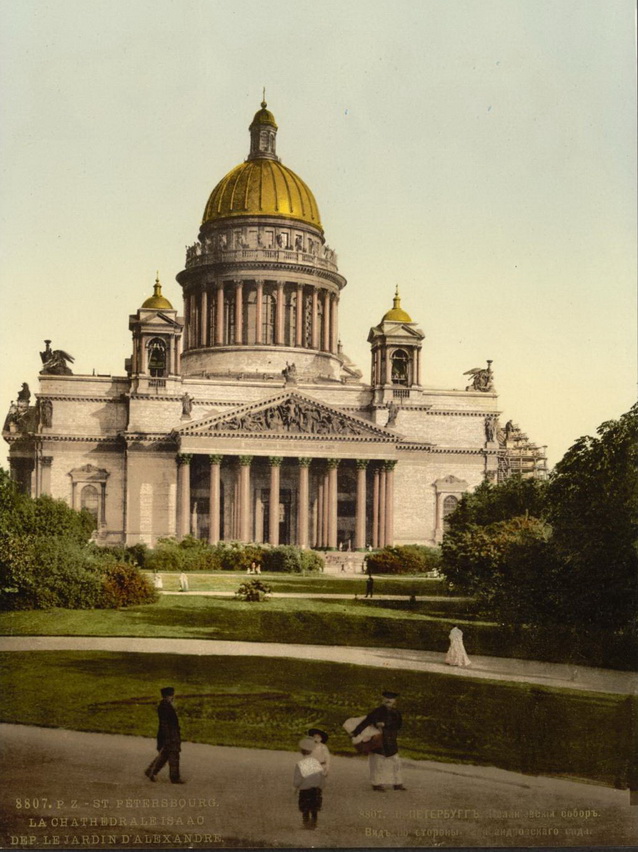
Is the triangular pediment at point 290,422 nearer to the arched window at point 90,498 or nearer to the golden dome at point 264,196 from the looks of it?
the arched window at point 90,498

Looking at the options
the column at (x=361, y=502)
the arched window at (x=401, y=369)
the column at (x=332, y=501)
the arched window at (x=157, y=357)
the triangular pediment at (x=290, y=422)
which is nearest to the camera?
the arched window at (x=157, y=357)

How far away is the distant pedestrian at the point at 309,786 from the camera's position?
21.0 m

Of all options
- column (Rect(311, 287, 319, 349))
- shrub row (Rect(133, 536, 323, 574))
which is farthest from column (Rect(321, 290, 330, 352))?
shrub row (Rect(133, 536, 323, 574))

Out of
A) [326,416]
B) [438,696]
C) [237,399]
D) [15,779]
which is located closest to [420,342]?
[326,416]

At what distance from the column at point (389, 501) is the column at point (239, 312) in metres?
15.4

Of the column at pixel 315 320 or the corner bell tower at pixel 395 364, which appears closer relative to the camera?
the corner bell tower at pixel 395 364

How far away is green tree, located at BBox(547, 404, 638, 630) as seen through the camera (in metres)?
28.0

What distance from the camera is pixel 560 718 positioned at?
24.7m

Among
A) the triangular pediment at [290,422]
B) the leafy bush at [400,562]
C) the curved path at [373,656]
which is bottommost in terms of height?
the curved path at [373,656]

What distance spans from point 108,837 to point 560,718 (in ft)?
34.7

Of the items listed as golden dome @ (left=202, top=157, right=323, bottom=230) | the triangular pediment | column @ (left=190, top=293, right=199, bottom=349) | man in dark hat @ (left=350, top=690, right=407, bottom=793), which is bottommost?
man in dark hat @ (left=350, top=690, right=407, bottom=793)

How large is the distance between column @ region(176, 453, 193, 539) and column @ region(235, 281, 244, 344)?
12778mm

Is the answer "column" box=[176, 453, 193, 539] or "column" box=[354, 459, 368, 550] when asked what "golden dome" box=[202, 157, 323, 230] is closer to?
"column" box=[176, 453, 193, 539]

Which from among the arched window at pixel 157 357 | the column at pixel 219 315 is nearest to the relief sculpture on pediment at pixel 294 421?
the arched window at pixel 157 357
